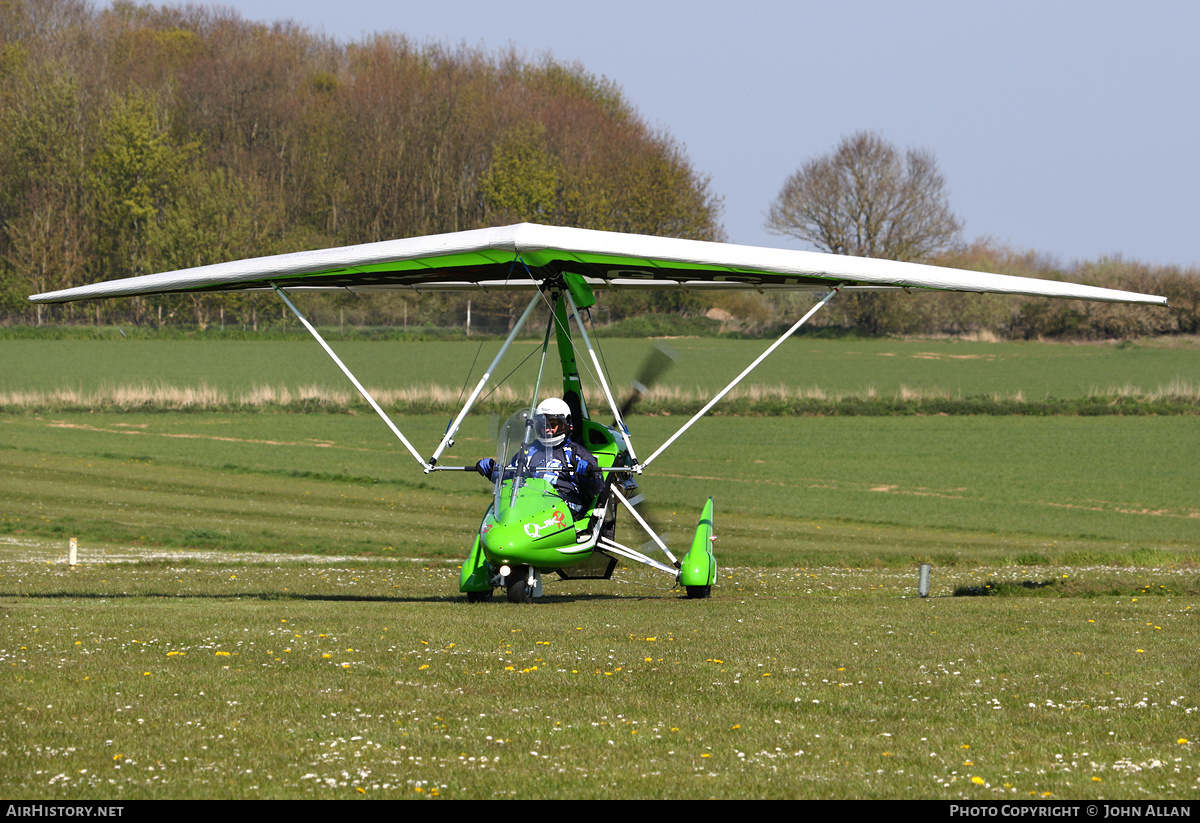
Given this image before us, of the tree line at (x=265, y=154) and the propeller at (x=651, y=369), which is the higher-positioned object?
the tree line at (x=265, y=154)

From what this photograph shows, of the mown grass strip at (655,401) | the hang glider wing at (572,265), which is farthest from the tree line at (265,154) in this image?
the hang glider wing at (572,265)

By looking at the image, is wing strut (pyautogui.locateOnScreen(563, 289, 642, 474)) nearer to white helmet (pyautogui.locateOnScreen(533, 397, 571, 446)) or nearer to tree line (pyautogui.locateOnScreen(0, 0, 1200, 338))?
white helmet (pyautogui.locateOnScreen(533, 397, 571, 446))

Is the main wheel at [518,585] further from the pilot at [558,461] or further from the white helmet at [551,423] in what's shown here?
the white helmet at [551,423]

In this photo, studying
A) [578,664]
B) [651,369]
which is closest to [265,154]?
[651,369]

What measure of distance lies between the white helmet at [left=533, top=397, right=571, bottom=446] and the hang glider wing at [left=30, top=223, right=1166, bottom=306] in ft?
4.79

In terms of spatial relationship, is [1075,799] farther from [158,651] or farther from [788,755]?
[158,651]

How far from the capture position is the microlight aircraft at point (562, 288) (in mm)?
11797

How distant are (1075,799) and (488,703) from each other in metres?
3.23

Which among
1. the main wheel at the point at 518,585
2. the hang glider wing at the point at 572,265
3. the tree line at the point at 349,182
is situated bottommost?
the main wheel at the point at 518,585

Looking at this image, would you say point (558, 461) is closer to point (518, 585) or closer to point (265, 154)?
point (518, 585)

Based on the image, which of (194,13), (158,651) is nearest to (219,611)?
(158,651)

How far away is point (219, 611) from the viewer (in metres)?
10.9

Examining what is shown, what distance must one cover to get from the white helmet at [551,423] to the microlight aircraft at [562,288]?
0.29ft
